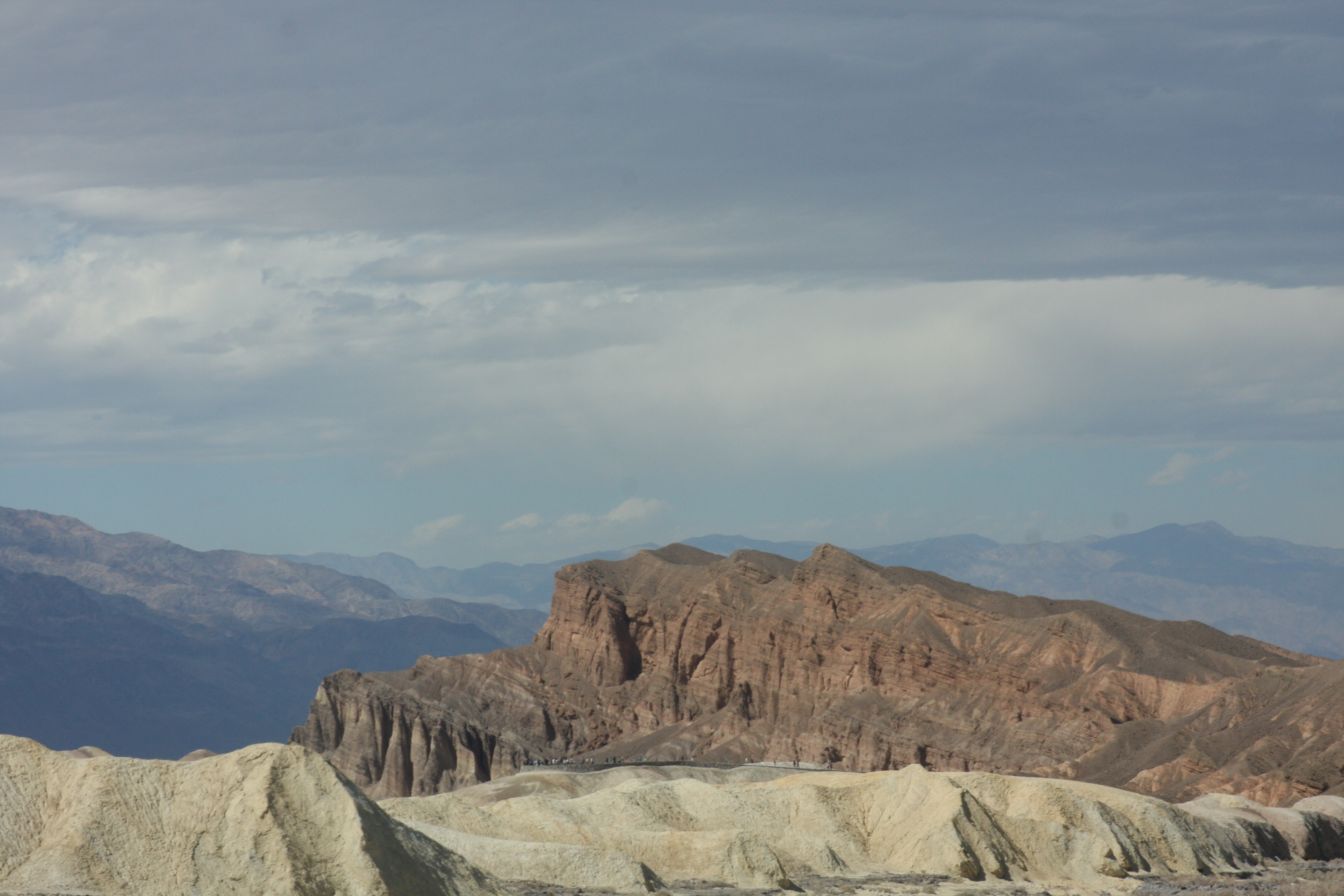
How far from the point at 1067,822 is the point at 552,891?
31412 millimetres

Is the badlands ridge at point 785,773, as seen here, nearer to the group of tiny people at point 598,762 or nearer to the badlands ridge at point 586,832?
the badlands ridge at point 586,832

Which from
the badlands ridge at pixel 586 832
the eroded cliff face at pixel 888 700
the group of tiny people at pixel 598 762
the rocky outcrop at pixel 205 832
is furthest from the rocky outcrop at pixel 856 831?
the group of tiny people at pixel 598 762

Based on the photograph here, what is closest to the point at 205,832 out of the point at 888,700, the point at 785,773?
the point at 785,773

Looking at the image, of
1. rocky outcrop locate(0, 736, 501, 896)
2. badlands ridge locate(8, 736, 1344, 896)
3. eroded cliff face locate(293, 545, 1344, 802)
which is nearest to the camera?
rocky outcrop locate(0, 736, 501, 896)

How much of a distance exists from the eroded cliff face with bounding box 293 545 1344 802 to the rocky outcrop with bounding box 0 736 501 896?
7820 centimetres

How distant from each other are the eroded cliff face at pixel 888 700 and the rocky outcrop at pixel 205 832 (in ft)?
257

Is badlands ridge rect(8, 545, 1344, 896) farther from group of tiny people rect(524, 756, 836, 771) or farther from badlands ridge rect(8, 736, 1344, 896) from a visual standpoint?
group of tiny people rect(524, 756, 836, 771)

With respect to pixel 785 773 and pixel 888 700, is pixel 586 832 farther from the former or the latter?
pixel 888 700

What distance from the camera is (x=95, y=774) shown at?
45656 mm

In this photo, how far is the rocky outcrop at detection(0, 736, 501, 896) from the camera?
4272cm

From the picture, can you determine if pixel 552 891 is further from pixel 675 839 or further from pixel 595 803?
pixel 595 803

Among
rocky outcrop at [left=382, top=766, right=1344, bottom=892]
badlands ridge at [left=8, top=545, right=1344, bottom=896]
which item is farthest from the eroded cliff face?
rocky outcrop at [left=382, top=766, right=1344, bottom=892]

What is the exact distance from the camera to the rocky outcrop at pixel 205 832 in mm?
42719

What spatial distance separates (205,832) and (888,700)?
12322 cm
